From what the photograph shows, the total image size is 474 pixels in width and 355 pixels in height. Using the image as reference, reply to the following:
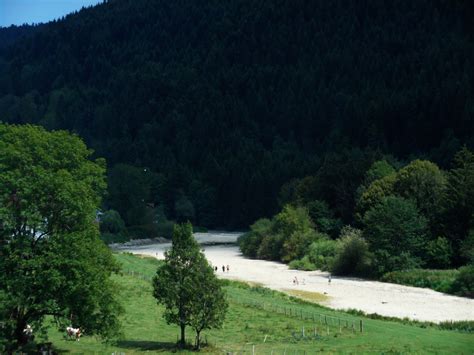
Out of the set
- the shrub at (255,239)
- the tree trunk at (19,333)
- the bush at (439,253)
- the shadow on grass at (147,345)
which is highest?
the shrub at (255,239)

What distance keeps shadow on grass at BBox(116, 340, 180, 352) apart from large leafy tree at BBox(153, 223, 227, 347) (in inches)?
36.6

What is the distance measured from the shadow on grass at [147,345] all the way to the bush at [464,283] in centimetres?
4345

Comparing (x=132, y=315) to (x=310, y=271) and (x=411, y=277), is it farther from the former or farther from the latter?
(x=310, y=271)

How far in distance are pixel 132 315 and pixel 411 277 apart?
4421 centimetres

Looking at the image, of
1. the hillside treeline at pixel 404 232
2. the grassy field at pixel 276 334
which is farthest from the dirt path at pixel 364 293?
the grassy field at pixel 276 334

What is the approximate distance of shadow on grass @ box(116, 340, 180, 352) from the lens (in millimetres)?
39938

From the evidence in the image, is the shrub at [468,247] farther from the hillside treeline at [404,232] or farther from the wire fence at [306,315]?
the wire fence at [306,315]

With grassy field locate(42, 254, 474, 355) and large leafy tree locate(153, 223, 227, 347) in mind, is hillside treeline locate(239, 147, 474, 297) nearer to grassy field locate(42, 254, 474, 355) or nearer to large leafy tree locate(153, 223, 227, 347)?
grassy field locate(42, 254, 474, 355)

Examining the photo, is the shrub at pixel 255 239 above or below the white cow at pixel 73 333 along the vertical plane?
above

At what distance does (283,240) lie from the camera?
11631cm

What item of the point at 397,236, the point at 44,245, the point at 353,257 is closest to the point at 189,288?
the point at 44,245

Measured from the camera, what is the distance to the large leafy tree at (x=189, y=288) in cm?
4119

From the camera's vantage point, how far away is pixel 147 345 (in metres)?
41.0

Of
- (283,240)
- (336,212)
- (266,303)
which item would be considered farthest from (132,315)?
(336,212)
